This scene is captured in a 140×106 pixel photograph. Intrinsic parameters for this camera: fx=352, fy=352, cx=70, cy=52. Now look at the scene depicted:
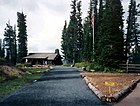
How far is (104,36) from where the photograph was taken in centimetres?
4834

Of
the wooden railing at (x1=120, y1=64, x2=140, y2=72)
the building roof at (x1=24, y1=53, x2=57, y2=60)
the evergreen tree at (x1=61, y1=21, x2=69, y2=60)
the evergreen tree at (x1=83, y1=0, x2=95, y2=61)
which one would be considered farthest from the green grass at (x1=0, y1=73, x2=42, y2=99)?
the evergreen tree at (x1=61, y1=21, x2=69, y2=60)

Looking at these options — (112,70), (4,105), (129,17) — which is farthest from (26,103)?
(129,17)

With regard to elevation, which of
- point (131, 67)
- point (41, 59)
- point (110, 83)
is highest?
point (41, 59)

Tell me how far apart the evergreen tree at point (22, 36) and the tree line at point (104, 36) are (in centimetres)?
1455

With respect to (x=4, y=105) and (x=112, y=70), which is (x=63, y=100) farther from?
(x=112, y=70)

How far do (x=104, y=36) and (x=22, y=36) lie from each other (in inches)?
2741

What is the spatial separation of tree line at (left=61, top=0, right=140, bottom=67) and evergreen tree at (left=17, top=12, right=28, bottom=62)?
573 inches

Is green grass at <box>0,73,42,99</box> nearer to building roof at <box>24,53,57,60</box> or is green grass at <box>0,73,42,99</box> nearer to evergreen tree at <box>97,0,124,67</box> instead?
evergreen tree at <box>97,0,124,67</box>

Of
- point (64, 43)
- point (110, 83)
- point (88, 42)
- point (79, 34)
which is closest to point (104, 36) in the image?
point (110, 83)

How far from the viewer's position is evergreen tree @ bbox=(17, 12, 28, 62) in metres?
115

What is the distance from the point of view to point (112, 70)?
47.2 metres

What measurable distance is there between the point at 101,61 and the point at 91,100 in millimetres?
31913

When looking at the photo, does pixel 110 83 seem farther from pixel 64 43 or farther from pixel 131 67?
pixel 64 43

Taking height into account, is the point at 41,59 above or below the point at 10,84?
above
